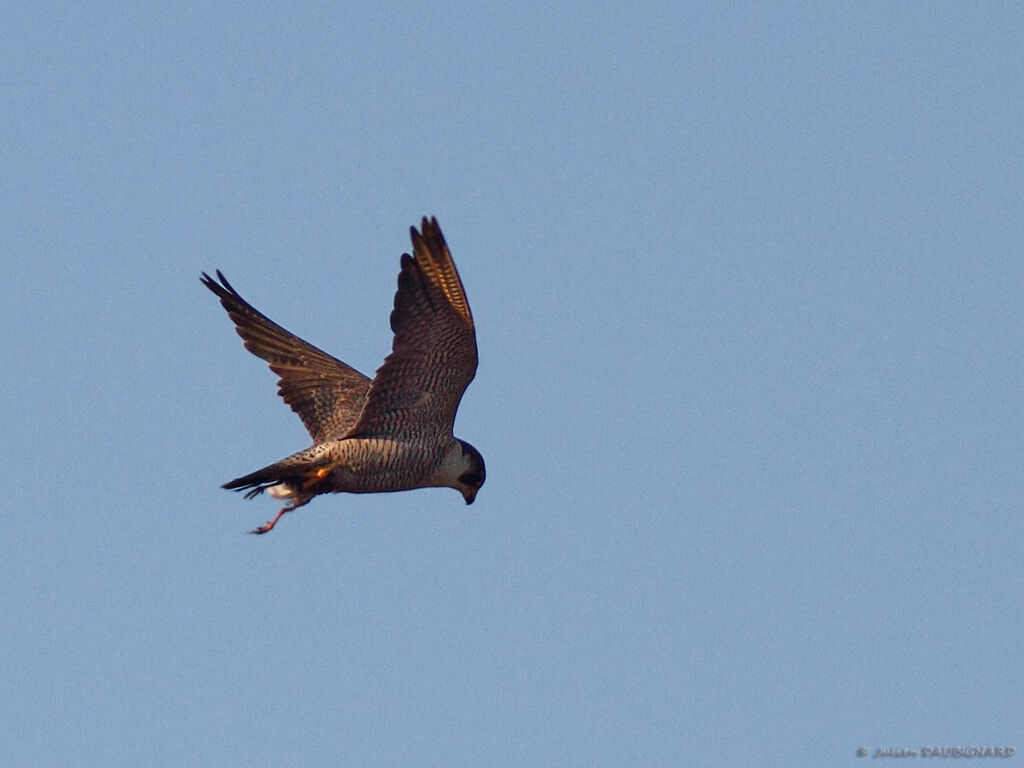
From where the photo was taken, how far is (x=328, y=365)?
19516mm

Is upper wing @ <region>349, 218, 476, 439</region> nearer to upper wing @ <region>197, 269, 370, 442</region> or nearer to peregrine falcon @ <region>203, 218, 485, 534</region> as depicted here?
peregrine falcon @ <region>203, 218, 485, 534</region>

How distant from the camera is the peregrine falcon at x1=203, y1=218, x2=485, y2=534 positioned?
16.2 metres

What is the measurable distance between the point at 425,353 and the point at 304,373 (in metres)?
3.26

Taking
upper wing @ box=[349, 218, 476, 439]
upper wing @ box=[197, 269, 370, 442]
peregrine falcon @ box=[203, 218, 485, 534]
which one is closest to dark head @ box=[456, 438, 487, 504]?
peregrine falcon @ box=[203, 218, 485, 534]

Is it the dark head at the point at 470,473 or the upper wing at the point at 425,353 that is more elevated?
the upper wing at the point at 425,353

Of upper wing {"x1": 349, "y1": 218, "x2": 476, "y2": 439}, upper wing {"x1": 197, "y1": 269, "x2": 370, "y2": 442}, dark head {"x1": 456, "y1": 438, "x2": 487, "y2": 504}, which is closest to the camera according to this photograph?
upper wing {"x1": 349, "y1": 218, "x2": 476, "y2": 439}

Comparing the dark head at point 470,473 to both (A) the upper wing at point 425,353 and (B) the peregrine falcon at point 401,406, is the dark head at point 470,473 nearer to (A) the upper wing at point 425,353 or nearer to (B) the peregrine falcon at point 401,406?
(B) the peregrine falcon at point 401,406

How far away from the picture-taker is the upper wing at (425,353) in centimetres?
1612

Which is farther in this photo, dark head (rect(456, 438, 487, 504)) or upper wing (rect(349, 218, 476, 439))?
dark head (rect(456, 438, 487, 504))

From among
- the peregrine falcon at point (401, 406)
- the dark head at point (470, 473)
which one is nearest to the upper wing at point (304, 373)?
the peregrine falcon at point (401, 406)

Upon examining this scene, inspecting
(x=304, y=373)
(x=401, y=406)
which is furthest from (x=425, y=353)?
(x=304, y=373)

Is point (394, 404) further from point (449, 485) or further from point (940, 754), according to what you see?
point (940, 754)

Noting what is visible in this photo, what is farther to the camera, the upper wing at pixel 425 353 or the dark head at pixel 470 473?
the dark head at pixel 470 473

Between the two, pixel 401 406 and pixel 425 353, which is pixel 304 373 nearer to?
pixel 401 406
